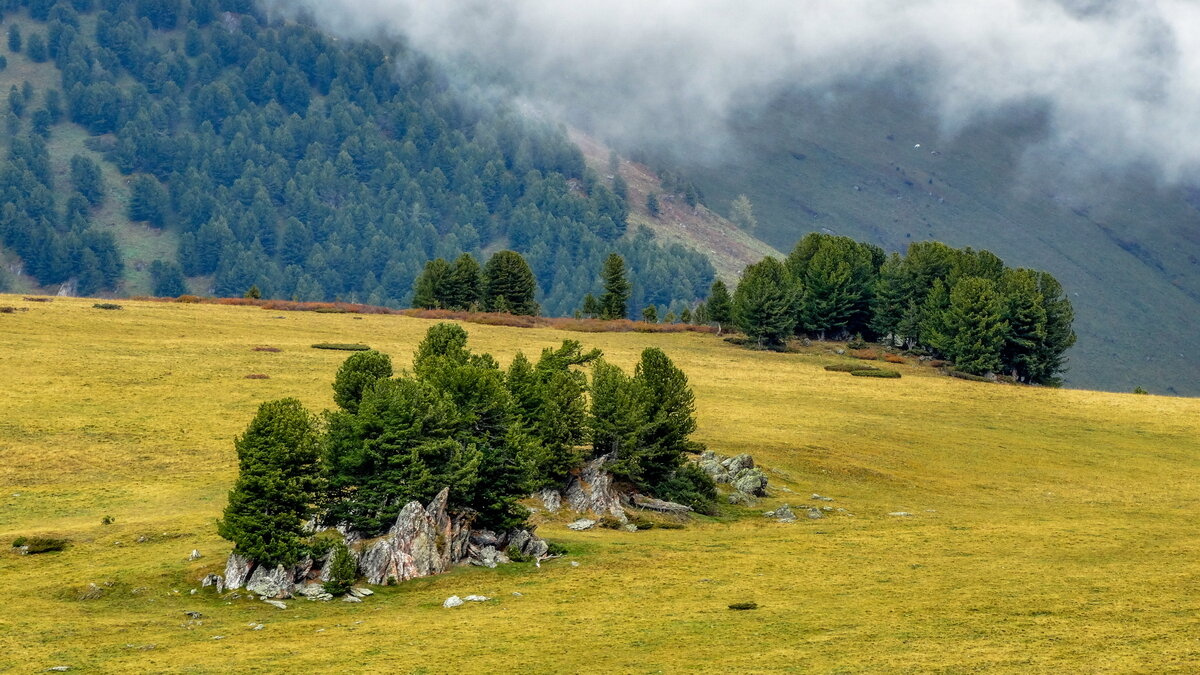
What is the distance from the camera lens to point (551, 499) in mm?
72000

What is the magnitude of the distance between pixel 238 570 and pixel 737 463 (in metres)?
38.8

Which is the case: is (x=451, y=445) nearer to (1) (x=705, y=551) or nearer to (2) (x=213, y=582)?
(2) (x=213, y=582)

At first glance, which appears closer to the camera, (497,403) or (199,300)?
(497,403)

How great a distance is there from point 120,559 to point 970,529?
45.4 m

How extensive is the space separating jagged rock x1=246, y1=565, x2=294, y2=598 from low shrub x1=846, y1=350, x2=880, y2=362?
11053 cm

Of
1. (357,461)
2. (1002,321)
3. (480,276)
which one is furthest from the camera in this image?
(480,276)

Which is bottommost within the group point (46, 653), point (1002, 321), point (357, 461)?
point (46, 653)

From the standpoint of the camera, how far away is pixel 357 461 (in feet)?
195

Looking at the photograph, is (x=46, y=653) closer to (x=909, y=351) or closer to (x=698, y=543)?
(x=698, y=543)

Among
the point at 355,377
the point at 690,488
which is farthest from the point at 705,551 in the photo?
the point at 355,377

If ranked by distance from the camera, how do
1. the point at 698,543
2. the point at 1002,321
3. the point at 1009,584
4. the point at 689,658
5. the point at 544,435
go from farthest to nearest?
the point at 1002,321 → the point at 544,435 → the point at 698,543 → the point at 1009,584 → the point at 689,658

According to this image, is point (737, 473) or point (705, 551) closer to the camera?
point (705, 551)

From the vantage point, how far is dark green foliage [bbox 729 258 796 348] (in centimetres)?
15625

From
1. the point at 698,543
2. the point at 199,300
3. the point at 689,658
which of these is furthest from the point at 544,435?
the point at 199,300
